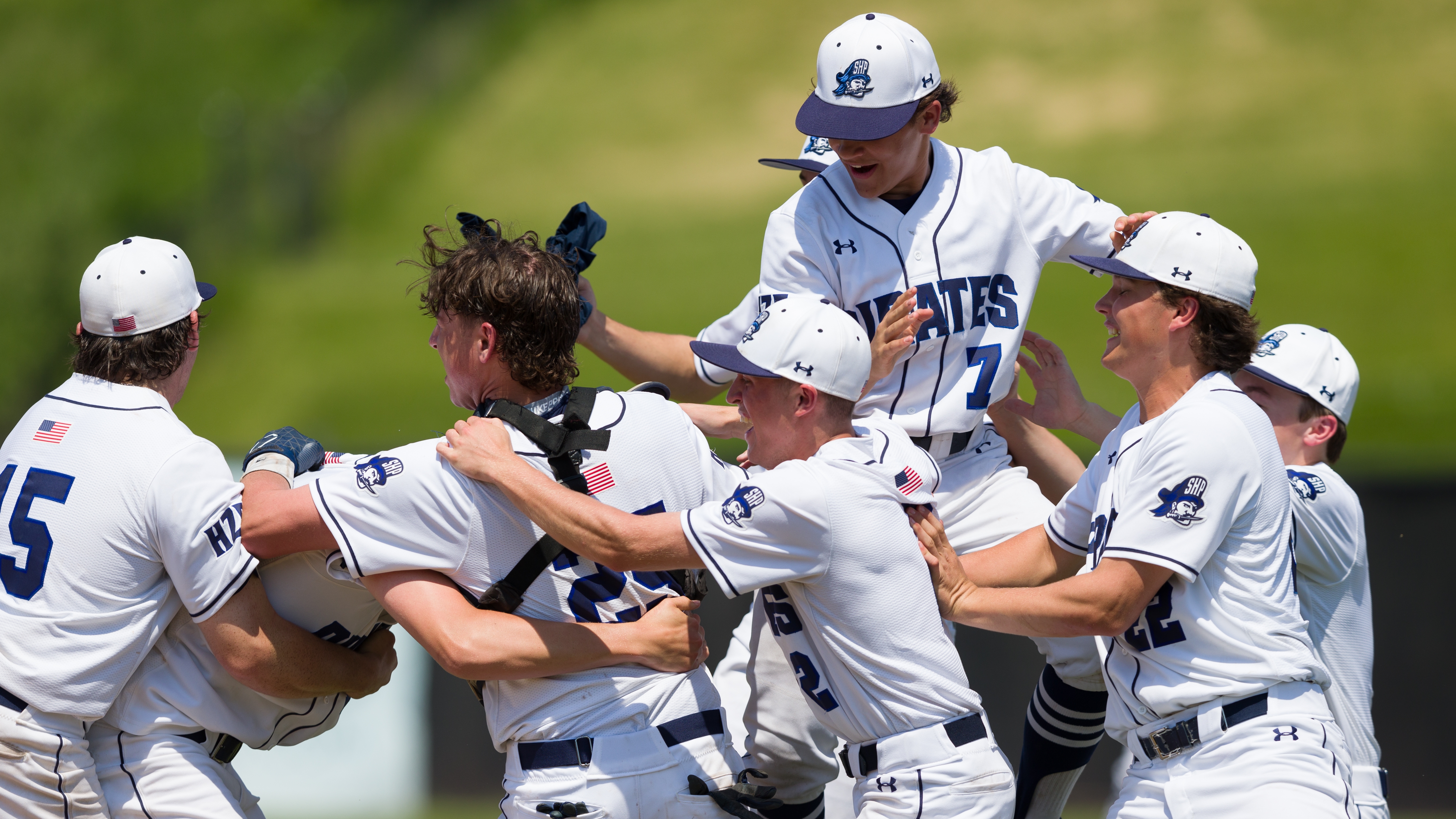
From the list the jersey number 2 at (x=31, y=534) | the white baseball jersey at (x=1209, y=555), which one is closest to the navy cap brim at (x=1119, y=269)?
the white baseball jersey at (x=1209, y=555)

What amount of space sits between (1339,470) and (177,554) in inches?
328

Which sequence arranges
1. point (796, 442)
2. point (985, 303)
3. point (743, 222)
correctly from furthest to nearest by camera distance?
point (743, 222), point (985, 303), point (796, 442)

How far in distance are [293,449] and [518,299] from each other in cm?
100

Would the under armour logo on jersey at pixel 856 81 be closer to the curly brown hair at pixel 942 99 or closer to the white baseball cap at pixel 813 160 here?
the curly brown hair at pixel 942 99

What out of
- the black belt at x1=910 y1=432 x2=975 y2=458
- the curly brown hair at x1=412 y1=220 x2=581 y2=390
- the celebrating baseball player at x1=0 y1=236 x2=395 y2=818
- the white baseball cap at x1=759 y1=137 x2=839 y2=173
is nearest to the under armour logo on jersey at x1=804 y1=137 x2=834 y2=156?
the white baseball cap at x1=759 y1=137 x2=839 y2=173

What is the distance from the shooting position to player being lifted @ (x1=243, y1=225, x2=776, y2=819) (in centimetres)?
402


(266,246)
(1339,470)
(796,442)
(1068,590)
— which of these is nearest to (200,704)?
(796,442)

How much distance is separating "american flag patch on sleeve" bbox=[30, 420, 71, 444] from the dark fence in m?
5.91

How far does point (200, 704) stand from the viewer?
4395 mm

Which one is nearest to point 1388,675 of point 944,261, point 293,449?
point 944,261

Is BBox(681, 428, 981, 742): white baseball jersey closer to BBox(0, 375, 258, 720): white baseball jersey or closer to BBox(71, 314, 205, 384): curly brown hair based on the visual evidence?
BBox(0, 375, 258, 720): white baseball jersey

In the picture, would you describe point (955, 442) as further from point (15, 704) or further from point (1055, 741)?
point (15, 704)

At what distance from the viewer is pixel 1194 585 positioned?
4.19 m

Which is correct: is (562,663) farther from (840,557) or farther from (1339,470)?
(1339,470)
